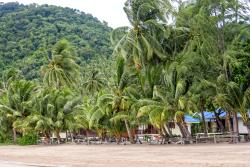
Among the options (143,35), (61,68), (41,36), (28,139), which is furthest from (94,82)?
(41,36)

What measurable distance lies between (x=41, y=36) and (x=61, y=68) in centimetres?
3162

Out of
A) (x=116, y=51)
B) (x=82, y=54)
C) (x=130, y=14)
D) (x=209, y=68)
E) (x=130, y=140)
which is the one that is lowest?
(x=130, y=140)

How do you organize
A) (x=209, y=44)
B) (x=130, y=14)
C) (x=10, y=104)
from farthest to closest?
1. (x=10, y=104)
2. (x=130, y=14)
3. (x=209, y=44)

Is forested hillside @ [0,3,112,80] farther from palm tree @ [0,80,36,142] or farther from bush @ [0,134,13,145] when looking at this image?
palm tree @ [0,80,36,142]

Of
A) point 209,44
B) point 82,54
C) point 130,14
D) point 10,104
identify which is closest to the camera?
point 209,44

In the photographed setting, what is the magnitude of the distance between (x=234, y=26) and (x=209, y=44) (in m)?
2.19

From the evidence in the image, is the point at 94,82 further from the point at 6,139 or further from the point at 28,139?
the point at 28,139

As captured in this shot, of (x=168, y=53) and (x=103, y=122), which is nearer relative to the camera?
(x=168, y=53)

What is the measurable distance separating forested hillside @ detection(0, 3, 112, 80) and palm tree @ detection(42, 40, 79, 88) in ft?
51.2

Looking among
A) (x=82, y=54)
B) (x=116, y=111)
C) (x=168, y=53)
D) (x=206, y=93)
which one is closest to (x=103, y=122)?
(x=116, y=111)

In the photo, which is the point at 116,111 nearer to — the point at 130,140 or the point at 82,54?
the point at 130,140

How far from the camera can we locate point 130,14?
32.9 metres

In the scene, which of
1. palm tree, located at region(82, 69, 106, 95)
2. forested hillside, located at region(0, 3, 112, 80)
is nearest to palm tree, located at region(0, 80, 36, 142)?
palm tree, located at region(82, 69, 106, 95)

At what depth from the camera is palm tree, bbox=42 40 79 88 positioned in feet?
161
